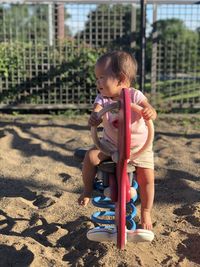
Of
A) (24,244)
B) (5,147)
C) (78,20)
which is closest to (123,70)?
(24,244)

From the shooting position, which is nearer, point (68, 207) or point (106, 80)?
point (106, 80)

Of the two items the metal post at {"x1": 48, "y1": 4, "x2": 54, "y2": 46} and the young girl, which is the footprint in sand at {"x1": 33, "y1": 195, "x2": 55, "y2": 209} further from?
the metal post at {"x1": 48, "y1": 4, "x2": 54, "y2": 46}

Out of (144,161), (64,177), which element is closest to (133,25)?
(64,177)

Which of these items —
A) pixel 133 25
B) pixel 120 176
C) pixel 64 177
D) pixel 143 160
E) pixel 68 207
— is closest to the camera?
pixel 120 176

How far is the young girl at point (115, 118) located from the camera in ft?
9.27

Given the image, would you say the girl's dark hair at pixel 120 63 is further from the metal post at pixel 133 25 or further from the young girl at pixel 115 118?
the metal post at pixel 133 25

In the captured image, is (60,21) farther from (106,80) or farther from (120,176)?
(120,176)

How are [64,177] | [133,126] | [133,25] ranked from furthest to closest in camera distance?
[133,25] < [64,177] < [133,126]

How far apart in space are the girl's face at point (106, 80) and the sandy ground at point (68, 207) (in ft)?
3.44

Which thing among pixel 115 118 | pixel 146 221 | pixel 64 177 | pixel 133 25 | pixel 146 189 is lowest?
pixel 64 177

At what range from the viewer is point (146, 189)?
10.2 feet

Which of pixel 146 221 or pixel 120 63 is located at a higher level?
pixel 120 63

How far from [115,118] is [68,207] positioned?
122 centimetres

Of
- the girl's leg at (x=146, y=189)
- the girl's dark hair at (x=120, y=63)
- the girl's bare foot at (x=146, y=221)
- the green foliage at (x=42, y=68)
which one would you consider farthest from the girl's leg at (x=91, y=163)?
the green foliage at (x=42, y=68)
